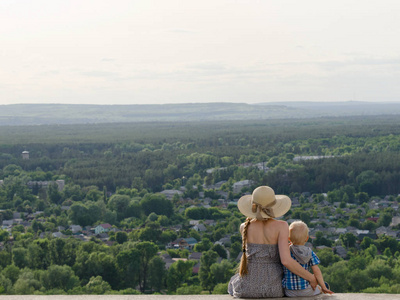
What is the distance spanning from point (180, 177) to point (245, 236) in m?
79.2

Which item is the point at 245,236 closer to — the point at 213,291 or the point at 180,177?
the point at 213,291

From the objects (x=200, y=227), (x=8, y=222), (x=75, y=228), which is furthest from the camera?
(x=8, y=222)

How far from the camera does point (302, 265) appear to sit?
23.5 ft

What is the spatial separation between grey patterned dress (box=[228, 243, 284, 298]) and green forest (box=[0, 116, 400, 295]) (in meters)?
6.53

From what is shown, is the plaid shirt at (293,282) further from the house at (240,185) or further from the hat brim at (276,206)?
the house at (240,185)

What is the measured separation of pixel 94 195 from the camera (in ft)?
220

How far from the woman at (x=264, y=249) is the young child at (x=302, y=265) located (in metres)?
0.07

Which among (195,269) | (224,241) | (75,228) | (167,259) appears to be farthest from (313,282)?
(75,228)

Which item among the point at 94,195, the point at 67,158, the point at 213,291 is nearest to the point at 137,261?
the point at 213,291

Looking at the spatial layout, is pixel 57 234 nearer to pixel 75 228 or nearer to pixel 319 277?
pixel 75 228

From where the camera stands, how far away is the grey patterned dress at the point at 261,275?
704 centimetres

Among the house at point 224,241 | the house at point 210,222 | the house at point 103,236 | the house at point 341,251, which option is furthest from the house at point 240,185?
the house at point 341,251

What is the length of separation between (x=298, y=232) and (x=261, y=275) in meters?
0.61

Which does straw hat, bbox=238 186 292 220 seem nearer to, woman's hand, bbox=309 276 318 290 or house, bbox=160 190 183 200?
woman's hand, bbox=309 276 318 290
